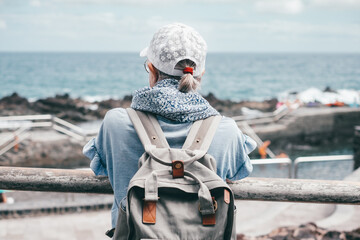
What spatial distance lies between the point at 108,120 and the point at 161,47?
352 millimetres

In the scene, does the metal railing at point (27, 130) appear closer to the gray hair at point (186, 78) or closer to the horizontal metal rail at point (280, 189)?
the horizontal metal rail at point (280, 189)

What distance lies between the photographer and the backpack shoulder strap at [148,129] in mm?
1515

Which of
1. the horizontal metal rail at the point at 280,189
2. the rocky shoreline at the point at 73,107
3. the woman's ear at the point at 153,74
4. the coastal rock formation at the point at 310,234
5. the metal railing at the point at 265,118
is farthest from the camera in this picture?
the rocky shoreline at the point at 73,107

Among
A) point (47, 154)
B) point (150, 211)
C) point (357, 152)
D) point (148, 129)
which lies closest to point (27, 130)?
point (47, 154)

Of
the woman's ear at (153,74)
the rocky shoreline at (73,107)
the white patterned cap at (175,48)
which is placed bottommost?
the rocky shoreline at (73,107)

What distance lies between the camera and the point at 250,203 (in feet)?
26.9

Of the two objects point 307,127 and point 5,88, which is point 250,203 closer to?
point 307,127

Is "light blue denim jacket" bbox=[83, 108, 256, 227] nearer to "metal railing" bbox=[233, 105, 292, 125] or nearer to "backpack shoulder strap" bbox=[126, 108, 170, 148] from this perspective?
"backpack shoulder strap" bbox=[126, 108, 170, 148]

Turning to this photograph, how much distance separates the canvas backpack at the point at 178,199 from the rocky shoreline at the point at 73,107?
2163 centimetres

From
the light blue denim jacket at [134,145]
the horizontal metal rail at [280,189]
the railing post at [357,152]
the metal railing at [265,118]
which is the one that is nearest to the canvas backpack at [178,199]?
the light blue denim jacket at [134,145]

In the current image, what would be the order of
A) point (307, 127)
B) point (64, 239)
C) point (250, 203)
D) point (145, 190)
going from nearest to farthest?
1. point (145, 190)
2. point (64, 239)
3. point (250, 203)
4. point (307, 127)

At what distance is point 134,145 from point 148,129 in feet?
0.36

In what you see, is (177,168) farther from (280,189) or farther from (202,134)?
(280,189)

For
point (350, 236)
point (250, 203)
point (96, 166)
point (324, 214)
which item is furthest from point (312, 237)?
point (96, 166)
